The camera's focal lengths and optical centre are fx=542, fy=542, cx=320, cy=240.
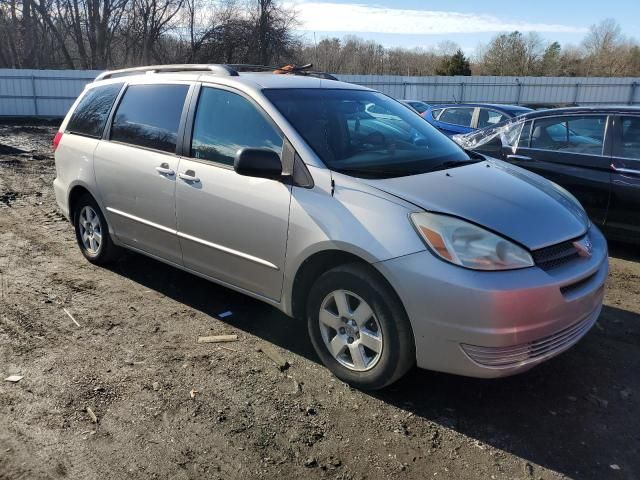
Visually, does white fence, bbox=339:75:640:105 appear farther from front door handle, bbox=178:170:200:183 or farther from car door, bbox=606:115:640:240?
front door handle, bbox=178:170:200:183

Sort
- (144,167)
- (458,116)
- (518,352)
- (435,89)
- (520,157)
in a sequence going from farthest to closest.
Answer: (435,89)
(458,116)
(520,157)
(144,167)
(518,352)

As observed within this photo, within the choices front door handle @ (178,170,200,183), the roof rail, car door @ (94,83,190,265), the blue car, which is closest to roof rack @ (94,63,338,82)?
the roof rail

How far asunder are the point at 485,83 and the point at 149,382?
27204mm

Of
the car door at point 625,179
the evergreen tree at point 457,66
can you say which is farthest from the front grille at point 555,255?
the evergreen tree at point 457,66

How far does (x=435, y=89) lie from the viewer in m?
26.7

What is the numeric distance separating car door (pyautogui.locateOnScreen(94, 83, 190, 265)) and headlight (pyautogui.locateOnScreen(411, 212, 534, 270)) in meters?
2.14

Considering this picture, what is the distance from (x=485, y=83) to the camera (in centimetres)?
2736

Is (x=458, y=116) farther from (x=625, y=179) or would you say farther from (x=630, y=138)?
(x=625, y=179)

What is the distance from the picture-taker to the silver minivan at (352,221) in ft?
9.36

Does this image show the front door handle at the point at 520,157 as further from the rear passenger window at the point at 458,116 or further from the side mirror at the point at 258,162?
the rear passenger window at the point at 458,116

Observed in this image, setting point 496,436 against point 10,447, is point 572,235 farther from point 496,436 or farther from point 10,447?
point 10,447

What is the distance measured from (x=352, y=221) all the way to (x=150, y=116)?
230 cm

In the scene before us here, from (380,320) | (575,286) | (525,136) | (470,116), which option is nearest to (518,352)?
(575,286)

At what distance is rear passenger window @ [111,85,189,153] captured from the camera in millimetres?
4281
